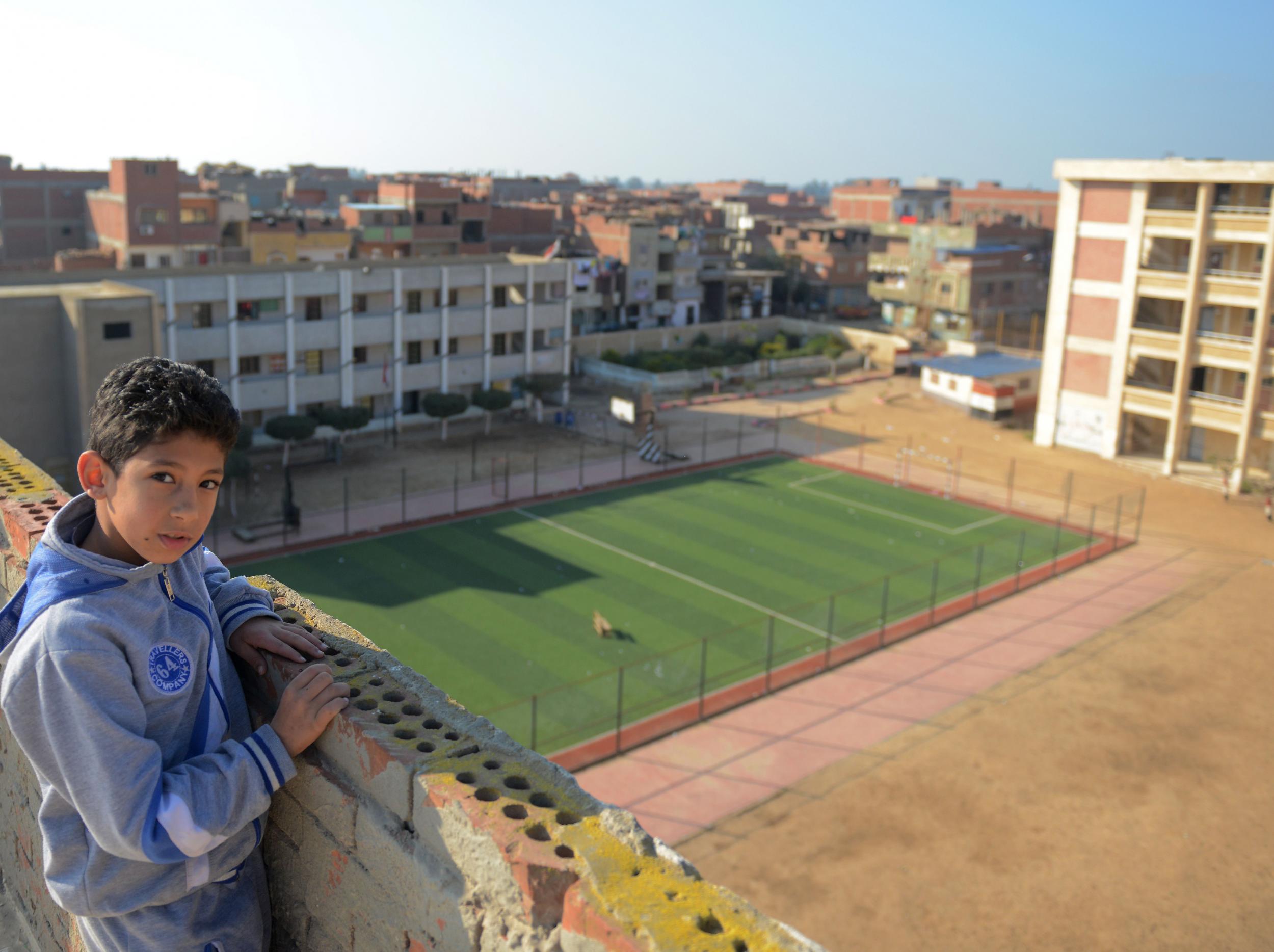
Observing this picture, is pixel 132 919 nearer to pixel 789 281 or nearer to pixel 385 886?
pixel 385 886

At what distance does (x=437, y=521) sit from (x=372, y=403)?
45.7 ft

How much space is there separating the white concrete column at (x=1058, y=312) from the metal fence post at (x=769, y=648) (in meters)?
28.7

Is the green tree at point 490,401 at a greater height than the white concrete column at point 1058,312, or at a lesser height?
lesser

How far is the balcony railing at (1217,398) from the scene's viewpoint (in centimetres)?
4866

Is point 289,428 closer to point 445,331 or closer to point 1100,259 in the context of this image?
point 445,331

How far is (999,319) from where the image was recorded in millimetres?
93500

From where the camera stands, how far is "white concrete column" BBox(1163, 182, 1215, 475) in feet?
161

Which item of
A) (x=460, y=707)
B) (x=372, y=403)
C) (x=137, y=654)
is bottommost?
(x=372, y=403)

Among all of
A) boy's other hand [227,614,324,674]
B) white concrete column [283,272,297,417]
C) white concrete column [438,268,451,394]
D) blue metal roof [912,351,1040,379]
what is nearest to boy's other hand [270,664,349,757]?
boy's other hand [227,614,324,674]

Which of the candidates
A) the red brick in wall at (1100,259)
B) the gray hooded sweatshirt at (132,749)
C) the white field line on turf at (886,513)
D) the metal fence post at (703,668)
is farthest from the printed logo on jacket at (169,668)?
the red brick in wall at (1100,259)

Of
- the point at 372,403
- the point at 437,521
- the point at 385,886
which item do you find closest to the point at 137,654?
the point at 385,886

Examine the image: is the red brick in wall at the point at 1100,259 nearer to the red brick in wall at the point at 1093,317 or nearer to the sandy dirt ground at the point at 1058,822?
the red brick in wall at the point at 1093,317

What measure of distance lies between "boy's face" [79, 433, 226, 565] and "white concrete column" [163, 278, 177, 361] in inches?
1684

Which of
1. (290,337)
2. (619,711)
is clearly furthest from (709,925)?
(290,337)
